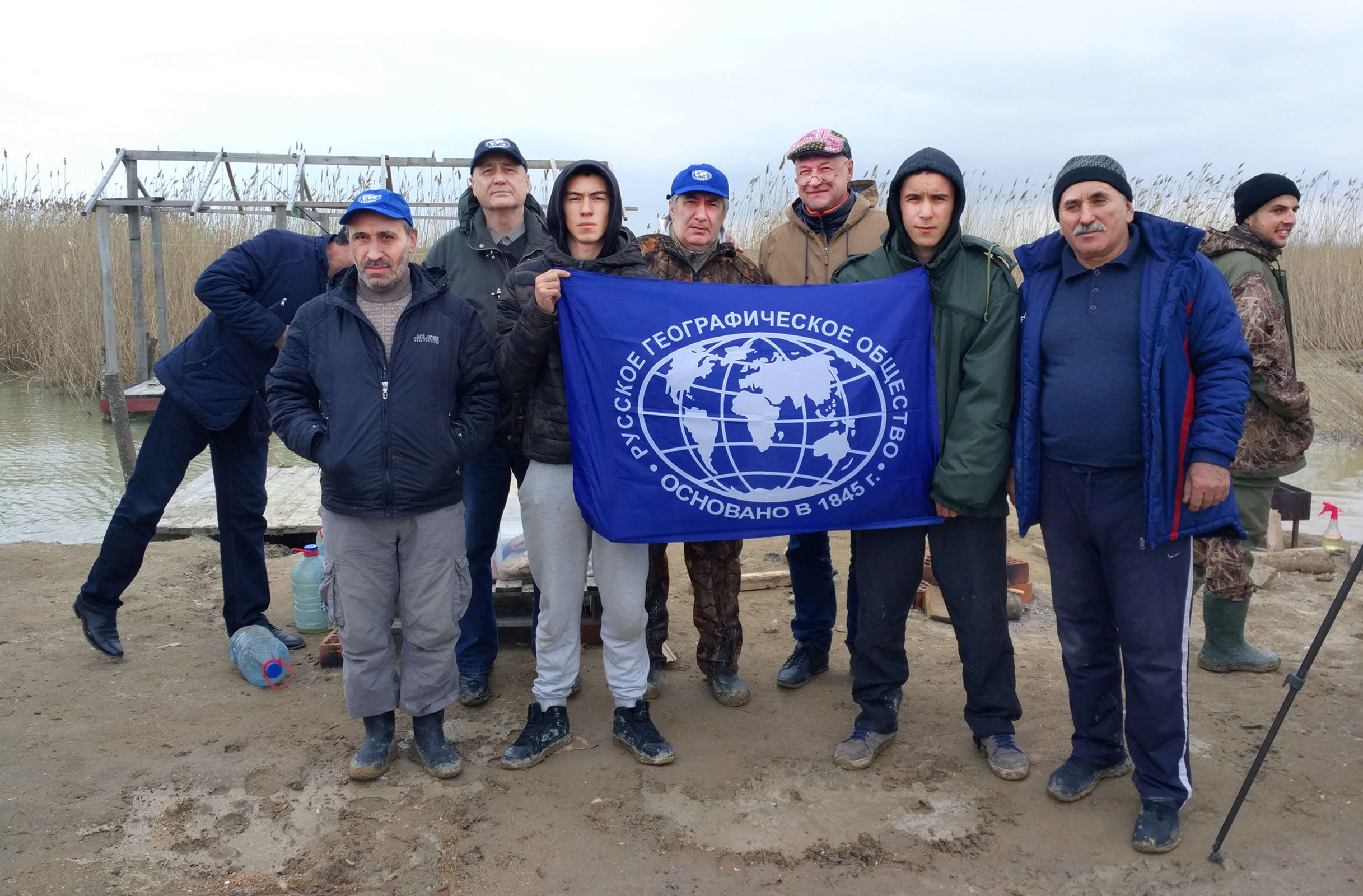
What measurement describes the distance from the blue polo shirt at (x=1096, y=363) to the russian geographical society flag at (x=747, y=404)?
46 centimetres

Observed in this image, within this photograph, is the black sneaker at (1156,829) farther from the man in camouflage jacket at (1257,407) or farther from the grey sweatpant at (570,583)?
the grey sweatpant at (570,583)

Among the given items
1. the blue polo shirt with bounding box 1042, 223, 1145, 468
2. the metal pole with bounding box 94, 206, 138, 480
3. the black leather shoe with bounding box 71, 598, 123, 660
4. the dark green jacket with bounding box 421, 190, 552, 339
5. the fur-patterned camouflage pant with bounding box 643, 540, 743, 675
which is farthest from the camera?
the metal pole with bounding box 94, 206, 138, 480

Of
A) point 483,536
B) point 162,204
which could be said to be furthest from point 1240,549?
point 162,204

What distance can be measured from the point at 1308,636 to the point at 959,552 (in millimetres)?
2713

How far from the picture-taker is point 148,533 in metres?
4.55

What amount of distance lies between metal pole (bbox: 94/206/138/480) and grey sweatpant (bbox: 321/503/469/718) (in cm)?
456

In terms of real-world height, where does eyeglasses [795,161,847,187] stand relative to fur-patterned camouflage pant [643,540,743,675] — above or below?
above

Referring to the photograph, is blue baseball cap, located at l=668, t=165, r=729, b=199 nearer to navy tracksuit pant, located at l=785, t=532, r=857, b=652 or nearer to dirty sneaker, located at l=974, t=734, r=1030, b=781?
navy tracksuit pant, located at l=785, t=532, r=857, b=652

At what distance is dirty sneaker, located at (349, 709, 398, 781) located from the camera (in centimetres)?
343

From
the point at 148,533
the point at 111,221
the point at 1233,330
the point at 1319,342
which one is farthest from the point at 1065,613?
the point at 111,221

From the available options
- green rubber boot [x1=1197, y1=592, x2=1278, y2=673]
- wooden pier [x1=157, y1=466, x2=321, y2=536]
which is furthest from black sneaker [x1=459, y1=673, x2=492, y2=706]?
green rubber boot [x1=1197, y1=592, x2=1278, y2=673]

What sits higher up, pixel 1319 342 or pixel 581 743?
pixel 1319 342

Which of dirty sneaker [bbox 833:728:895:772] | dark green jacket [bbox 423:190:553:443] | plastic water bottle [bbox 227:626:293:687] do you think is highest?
dark green jacket [bbox 423:190:553:443]

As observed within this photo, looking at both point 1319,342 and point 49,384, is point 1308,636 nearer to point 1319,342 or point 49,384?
point 1319,342
